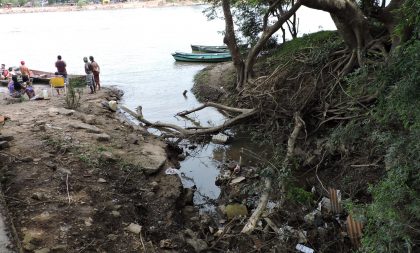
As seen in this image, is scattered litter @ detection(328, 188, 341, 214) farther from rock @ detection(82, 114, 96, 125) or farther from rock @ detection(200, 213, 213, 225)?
rock @ detection(82, 114, 96, 125)

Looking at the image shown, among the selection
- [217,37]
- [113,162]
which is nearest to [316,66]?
[113,162]

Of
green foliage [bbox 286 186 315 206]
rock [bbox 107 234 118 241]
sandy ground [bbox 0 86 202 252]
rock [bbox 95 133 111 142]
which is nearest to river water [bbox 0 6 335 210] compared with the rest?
sandy ground [bbox 0 86 202 252]

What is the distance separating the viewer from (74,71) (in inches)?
933

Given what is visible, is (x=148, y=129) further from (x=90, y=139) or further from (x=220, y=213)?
(x=220, y=213)

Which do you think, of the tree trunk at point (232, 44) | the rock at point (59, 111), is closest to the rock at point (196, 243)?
the rock at point (59, 111)

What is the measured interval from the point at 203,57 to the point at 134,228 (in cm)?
1769

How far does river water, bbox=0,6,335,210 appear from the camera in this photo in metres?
11.2

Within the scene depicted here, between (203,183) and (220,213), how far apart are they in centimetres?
165

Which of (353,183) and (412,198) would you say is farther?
(353,183)

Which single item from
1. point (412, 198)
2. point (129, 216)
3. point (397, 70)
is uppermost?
point (397, 70)

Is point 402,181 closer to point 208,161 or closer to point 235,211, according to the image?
point 235,211

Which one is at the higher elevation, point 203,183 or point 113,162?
point 113,162

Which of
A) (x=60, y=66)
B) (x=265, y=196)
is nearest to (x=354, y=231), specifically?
(x=265, y=196)

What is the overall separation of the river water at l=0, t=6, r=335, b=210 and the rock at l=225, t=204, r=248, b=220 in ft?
3.61
